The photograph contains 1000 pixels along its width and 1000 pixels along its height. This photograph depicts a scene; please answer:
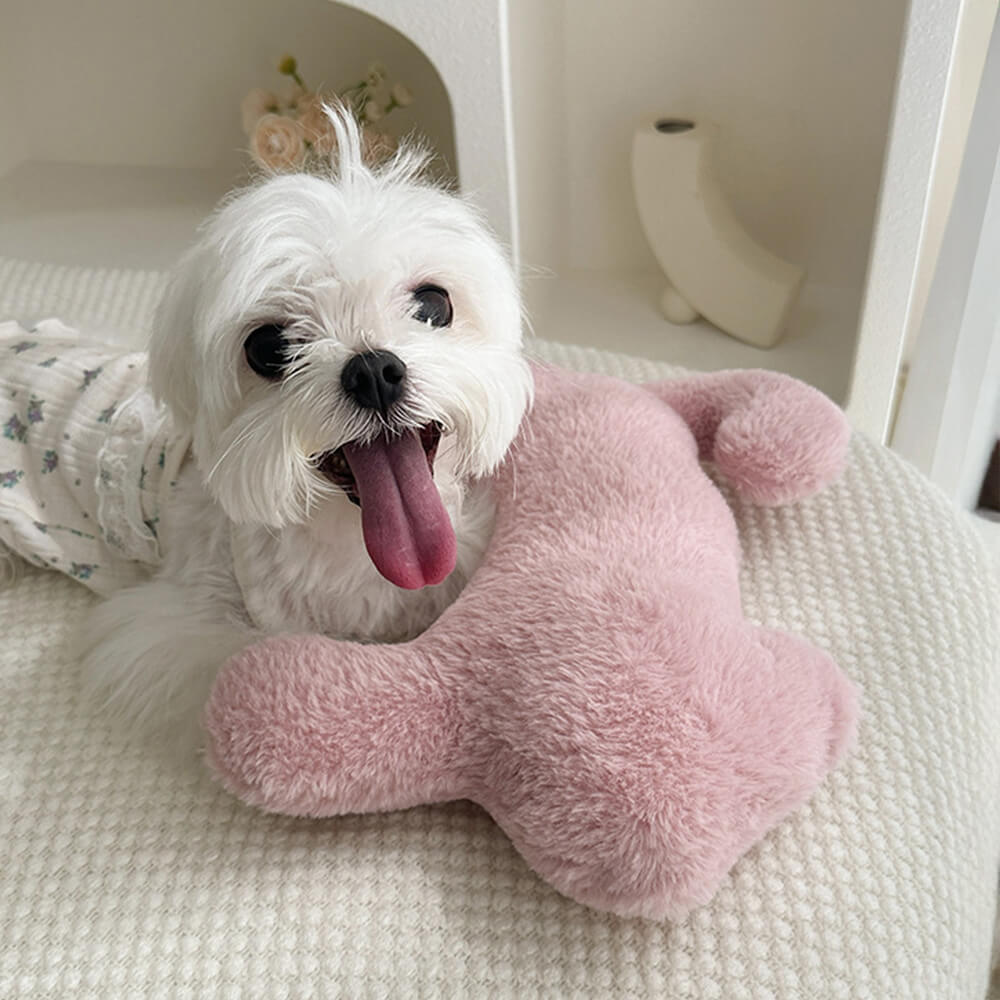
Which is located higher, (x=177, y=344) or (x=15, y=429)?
(x=177, y=344)

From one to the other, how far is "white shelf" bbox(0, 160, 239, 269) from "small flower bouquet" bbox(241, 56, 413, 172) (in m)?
0.24

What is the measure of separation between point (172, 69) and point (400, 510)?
130 cm

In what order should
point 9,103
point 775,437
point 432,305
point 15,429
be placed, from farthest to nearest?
point 9,103 < point 15,429 < point 775,437 < point 432,305

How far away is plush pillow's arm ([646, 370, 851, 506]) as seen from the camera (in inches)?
32.6

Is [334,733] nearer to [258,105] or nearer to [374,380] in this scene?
[374,380]

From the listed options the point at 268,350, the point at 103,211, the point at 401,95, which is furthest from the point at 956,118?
the point at 103,211

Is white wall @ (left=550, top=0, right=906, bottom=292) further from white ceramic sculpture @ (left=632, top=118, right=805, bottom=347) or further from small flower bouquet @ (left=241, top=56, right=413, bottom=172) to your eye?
small flower bouquet @ (left=241, top=56, right=413, bottom=172)

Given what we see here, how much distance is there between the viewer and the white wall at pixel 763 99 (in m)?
1.33

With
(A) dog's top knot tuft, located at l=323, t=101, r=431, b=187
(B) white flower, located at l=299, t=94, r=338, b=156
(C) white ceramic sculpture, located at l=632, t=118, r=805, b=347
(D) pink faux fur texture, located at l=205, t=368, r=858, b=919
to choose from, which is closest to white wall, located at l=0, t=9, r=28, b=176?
(B) white flower, located at l=299, t=94, r=338, b=156

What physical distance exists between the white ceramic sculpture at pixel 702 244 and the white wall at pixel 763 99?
0.29 ft

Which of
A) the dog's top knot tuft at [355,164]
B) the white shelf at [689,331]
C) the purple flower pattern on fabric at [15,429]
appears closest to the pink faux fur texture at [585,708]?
the dog's top knot tuft at [355,164]

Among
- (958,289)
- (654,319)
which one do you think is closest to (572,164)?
(654,319)

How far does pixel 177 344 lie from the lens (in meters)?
0.72

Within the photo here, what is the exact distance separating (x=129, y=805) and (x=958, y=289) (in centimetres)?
99
